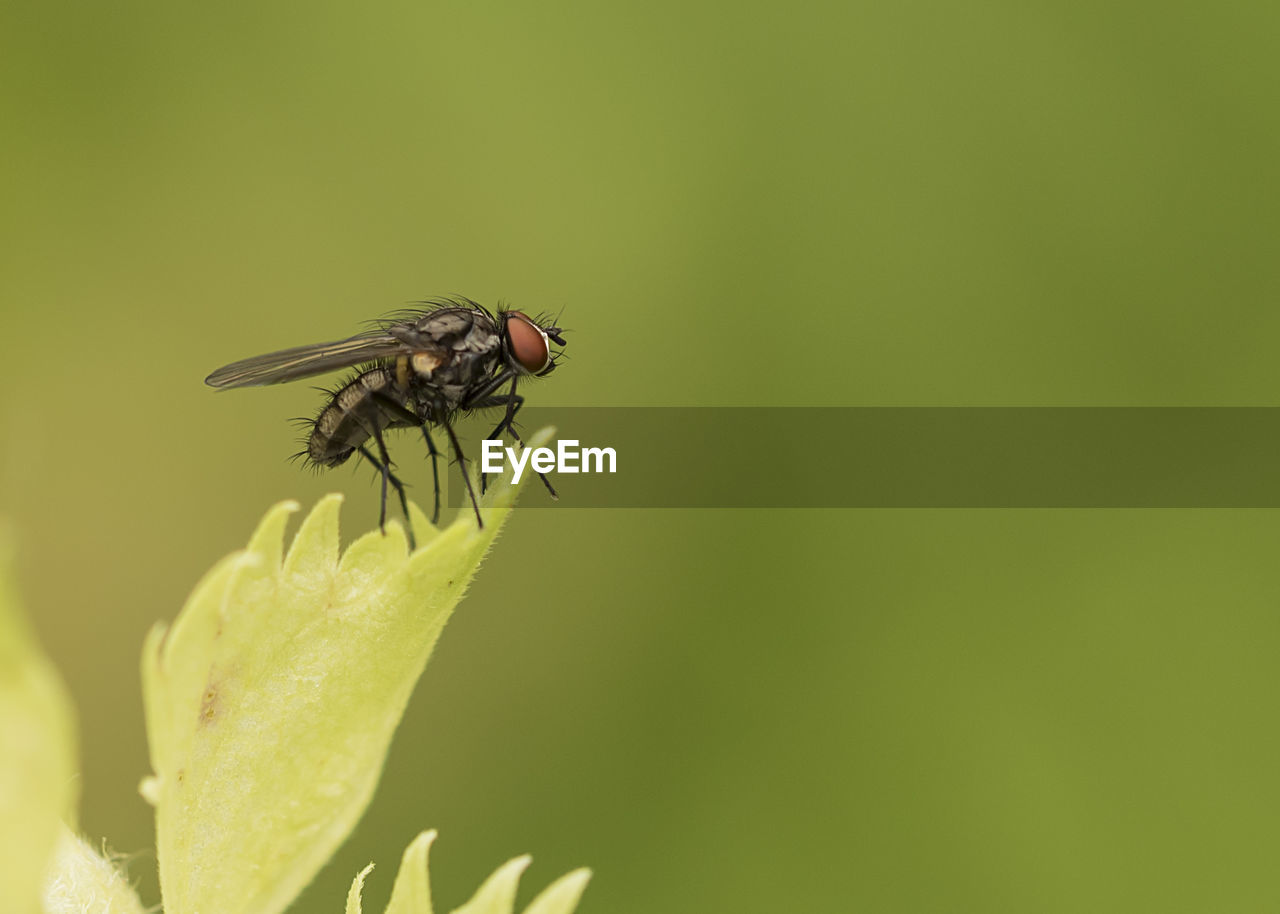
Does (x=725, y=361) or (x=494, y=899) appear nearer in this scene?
(x=494, y=899)

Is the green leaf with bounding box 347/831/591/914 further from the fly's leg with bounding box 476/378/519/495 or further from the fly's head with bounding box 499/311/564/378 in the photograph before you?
the fly's head with bounding box 499/311/564/378

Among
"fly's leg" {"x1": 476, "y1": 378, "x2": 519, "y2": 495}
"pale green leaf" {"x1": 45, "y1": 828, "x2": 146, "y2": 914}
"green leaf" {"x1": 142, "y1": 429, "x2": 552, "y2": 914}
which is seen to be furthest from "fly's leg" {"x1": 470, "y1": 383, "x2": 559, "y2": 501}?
"pale green leaf" {"x1": 45, "y1": 828, "x2": 146, "y2": 914}

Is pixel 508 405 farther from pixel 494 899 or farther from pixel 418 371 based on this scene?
pixel 494 899

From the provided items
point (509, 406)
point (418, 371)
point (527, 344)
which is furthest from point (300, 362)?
point (527, 344)

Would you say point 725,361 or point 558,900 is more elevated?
point 725,361

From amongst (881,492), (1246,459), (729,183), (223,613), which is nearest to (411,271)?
(729,183)

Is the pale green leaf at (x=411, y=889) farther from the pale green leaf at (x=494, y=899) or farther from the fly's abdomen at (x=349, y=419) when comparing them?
the fly's abdomen at (x=349, y=419)

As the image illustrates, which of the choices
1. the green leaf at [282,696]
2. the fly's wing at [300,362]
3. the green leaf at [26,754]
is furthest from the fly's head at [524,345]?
the green leaf at [26,754]

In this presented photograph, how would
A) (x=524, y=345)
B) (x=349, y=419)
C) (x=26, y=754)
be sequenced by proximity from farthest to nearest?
(x=524, y=345) < (x=349, y=419) < (x=26, y=754)
